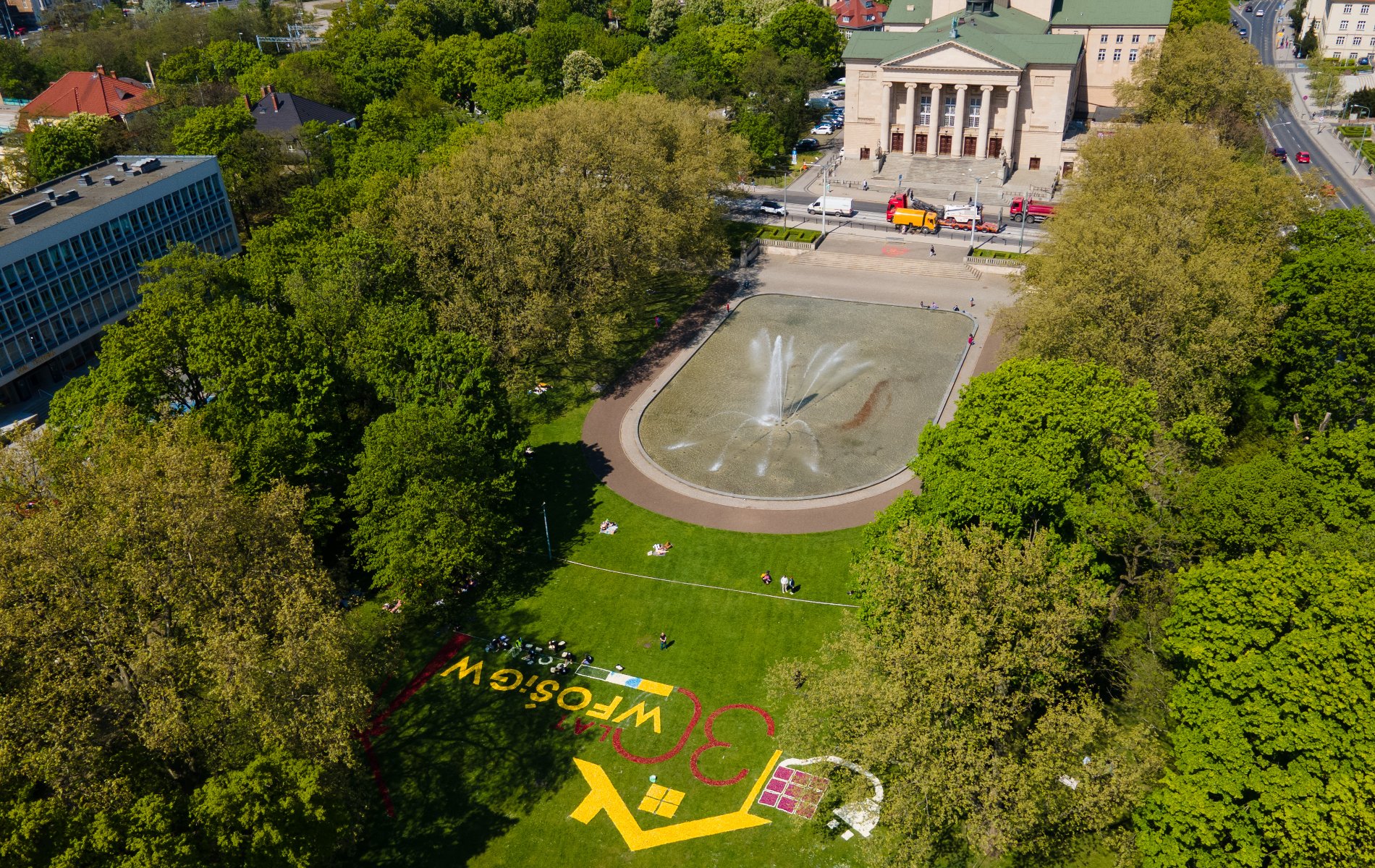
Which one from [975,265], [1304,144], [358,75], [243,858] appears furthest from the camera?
[358,75]

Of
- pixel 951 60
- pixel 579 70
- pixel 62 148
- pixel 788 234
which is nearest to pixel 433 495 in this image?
pixel 788 234

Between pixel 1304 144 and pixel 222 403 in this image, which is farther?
pixel 1304 144

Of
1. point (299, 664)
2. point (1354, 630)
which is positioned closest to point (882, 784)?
point (1354, 630)

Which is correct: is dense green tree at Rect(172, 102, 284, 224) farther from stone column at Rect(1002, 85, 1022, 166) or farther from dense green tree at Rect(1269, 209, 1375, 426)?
dense green tree at Rect(1269, 209, 1375, 426)

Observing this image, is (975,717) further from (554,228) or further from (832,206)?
(832,206)

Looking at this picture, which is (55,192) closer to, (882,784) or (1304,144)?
(882,784)

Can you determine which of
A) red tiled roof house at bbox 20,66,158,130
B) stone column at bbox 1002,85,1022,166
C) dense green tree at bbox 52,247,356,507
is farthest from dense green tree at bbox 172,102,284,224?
stone column at bbox 1002,85,1022,166

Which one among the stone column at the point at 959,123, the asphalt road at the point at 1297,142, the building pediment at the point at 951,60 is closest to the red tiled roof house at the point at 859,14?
the building pediment at the point at 951,60

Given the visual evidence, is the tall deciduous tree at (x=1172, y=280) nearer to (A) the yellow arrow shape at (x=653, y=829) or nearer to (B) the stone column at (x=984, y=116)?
(A) the yellow arrow shape at (x=653, y=829)
